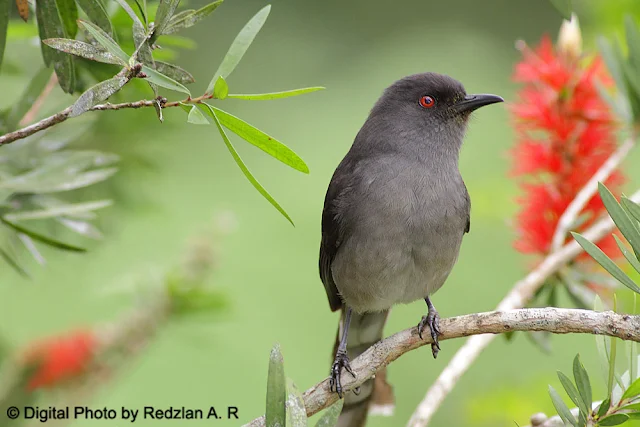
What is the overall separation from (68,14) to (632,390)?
119 cm

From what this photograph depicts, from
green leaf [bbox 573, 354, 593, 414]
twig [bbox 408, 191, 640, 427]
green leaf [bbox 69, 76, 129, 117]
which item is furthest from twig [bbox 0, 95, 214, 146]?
twig [bbox 408, 191, 640, 427]

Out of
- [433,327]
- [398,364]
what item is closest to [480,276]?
[398,364]

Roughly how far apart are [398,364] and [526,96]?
7.80ft

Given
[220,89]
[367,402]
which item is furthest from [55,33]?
[367,402]

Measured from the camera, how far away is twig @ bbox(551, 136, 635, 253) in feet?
7.13

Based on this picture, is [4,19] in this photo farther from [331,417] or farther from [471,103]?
[471,103]

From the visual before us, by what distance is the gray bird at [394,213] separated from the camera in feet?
7.39

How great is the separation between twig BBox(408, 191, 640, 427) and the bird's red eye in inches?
24.9

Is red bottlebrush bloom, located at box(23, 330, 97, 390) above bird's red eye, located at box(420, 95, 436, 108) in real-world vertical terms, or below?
below

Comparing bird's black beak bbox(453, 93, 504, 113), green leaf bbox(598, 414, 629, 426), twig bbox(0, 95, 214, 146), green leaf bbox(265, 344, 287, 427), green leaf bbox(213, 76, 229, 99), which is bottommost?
green leaf bbox(598, 414, 629, 426)

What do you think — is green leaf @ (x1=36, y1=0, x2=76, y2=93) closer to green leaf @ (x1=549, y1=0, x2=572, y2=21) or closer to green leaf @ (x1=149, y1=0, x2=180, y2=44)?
green leaf @ (x1=149, y1=0, x2=180, y2=44)

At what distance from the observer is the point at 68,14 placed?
4.80 feet

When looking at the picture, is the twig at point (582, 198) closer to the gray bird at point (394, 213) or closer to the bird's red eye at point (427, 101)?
the gray bird at point (394, 213)

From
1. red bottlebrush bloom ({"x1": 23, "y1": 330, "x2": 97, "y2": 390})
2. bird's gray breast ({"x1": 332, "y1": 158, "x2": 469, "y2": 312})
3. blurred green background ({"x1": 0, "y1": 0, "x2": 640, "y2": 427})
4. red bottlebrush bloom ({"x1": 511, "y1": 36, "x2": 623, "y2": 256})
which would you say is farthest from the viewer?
blurred green background ({"x1": 0, "y1": 0, "x2": 640, "y2": 427})
